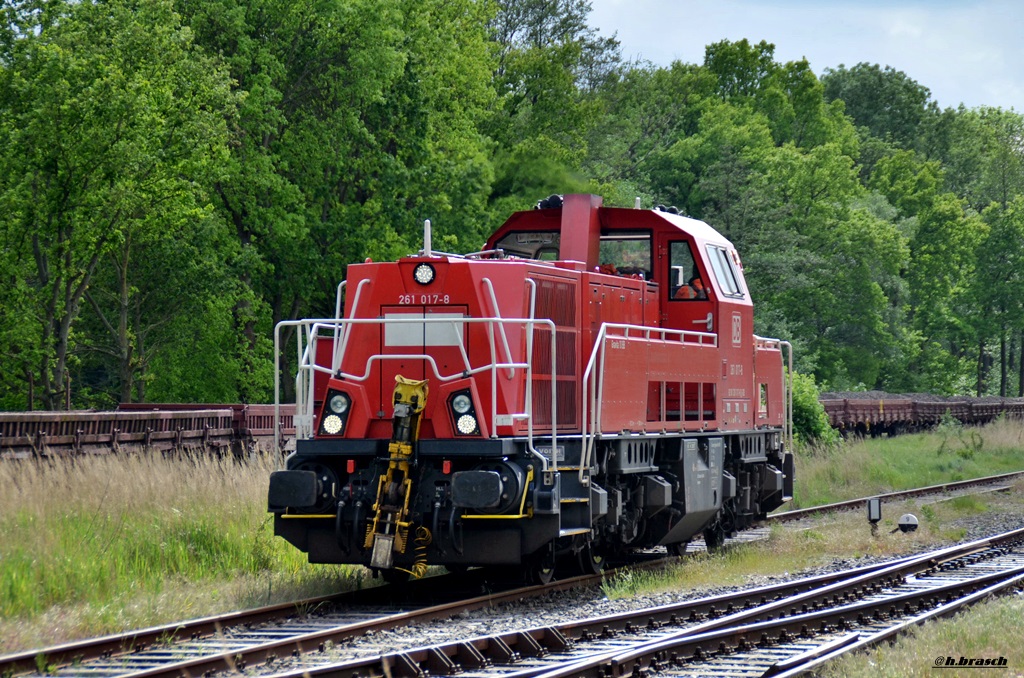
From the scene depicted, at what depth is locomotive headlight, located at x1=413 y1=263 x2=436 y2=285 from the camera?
1175cm

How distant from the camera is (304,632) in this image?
32.4 ft

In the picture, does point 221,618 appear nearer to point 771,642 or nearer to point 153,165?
point 771,642

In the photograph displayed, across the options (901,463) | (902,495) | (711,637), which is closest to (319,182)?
(901,463)

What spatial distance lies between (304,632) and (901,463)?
908 inches

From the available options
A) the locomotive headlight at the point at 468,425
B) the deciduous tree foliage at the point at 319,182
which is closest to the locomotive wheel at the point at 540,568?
the locomotive headlight at the point at 468,425

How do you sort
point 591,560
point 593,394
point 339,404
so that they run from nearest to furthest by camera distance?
point 339,404 < point 593,394 < point 591,560

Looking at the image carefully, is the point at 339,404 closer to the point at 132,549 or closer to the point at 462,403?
the point at 462,403

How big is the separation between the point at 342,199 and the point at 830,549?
24.3 metres

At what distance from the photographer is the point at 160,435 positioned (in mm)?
19734

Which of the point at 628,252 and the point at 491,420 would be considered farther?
the point at 628,252

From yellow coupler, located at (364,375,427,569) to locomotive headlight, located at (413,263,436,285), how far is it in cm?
96

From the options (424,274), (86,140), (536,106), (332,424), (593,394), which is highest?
(536,106)

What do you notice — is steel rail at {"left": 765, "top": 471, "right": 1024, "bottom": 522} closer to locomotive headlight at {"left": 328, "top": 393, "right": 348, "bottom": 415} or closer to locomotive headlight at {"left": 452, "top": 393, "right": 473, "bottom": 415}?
locomotive headlight at {"left": 452, "top": 393, "right": 473, "bottom": 415}

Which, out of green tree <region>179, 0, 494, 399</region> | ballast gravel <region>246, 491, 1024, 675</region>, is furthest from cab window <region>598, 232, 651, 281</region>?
green tree <region>179, 0, 494, 399</region>
